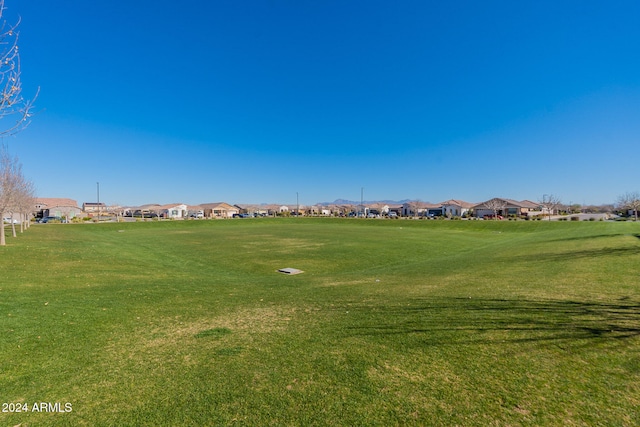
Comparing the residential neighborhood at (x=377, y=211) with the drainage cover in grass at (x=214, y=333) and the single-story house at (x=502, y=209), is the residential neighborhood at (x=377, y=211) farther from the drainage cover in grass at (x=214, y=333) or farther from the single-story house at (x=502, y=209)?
the drainage cover in grass at (x=214, y=333)

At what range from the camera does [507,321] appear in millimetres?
6312

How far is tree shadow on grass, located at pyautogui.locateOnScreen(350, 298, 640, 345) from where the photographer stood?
5.48 meters

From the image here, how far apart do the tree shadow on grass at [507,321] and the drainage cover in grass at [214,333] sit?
2.75 metres

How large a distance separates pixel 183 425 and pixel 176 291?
25.9 feet

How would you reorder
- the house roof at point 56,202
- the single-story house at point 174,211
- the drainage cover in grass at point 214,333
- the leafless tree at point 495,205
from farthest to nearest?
the single-story house at point 174,211 → the house roof at point 56,202 → the leafless tree at point 495,205 → the drainage cover in grass at point 214,333

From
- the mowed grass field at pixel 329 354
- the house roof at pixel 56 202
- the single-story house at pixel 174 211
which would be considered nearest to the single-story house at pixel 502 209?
the mowed grass field at pixel 329 354

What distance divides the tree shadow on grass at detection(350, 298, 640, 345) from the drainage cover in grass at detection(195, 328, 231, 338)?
108 inches

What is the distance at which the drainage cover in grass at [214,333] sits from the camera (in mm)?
6141

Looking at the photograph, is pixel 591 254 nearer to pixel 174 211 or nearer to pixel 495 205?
pixel 495 205

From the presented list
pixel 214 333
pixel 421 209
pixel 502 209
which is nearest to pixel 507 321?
pixel 214 333

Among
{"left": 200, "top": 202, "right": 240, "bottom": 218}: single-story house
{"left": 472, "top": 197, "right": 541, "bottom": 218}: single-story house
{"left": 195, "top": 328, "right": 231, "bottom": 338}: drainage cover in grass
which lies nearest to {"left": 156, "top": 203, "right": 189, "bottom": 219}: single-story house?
{"left": 200, "top": 202, "right": 240, "bottom": 218}: single-story house

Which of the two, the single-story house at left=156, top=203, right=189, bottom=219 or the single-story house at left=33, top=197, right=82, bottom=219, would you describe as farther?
the single-story house at left=156, top=203, right=189, bottom=219

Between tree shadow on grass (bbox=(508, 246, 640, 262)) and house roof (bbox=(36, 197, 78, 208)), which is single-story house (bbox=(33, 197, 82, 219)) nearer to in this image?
house roof (bbox=(36, 197, 78, 208))

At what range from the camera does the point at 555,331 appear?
563 cm
